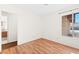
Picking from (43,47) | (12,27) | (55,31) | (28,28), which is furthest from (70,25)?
(12,27)

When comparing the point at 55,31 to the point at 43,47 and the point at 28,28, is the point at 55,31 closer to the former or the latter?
the point at 43,47

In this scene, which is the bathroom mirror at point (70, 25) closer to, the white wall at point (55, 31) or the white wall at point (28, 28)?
the white wall at point (55, 31)

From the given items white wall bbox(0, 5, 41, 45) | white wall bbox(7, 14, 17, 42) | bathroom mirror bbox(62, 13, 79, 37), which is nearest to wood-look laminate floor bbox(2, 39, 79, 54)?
white wall bbox(0, 5, 41, 45)

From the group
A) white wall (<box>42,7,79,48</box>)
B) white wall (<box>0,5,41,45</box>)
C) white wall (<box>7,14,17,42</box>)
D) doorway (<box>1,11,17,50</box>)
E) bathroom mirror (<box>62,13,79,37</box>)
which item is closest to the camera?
doorway (<box>1,11,17,50</box>)

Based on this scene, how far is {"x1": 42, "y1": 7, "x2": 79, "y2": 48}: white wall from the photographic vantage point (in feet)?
7.90

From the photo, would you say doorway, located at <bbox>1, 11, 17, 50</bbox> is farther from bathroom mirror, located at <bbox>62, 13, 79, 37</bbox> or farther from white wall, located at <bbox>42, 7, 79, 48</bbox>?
bathroom mirror, located at <bbox>62, 13, 79, 37</bbox>

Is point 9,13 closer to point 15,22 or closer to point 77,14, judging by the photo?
point 15,22

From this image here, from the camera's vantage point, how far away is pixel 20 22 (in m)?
2.17

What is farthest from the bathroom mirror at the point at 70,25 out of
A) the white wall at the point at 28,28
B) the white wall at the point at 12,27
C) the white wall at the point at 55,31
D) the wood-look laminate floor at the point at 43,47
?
the white wall at the point at 12,27

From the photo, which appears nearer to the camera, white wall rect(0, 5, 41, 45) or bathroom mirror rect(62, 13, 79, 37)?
white wall rect(0, 5, 41, 45)

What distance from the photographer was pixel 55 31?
8.20ft

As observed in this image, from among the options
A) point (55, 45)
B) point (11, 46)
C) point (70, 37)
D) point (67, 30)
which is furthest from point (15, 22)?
point (70, 37)

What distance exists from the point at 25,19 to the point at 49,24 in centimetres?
66

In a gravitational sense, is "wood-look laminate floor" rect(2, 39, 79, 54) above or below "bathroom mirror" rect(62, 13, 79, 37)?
below
